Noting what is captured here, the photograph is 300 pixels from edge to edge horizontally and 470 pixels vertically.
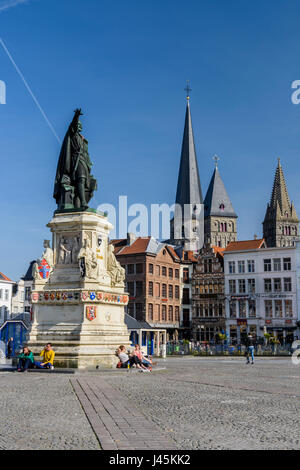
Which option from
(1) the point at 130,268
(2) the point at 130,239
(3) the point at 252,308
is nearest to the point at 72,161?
(1) the point at 130,268

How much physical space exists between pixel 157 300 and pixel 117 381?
5390cm

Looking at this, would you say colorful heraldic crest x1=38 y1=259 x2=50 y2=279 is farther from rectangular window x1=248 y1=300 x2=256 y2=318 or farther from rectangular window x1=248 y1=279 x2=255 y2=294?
rectangular window x1=248 y1=279 x2=255 y2=294

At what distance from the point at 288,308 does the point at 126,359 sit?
1917 inches

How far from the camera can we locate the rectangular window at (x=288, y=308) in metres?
63.8

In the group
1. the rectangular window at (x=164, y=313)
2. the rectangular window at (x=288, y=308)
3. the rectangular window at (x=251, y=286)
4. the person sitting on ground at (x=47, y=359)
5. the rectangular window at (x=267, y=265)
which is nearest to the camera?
the person sitting on ground at (x=47, y=359)

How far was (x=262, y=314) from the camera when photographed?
65312mm

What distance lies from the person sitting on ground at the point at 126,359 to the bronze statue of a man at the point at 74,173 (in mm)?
6113

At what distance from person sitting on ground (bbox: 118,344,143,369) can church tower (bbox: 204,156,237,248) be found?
396ft

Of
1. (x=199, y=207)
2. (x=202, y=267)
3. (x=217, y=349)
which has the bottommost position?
(x=217, y=349)

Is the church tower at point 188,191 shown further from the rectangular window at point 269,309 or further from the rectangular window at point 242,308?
the rectangular window at point 269,309

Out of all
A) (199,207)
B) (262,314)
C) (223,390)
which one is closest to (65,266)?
(223,390)

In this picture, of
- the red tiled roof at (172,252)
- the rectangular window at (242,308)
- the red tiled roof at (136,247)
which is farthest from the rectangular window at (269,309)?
the red tiled roof at (136,247)
